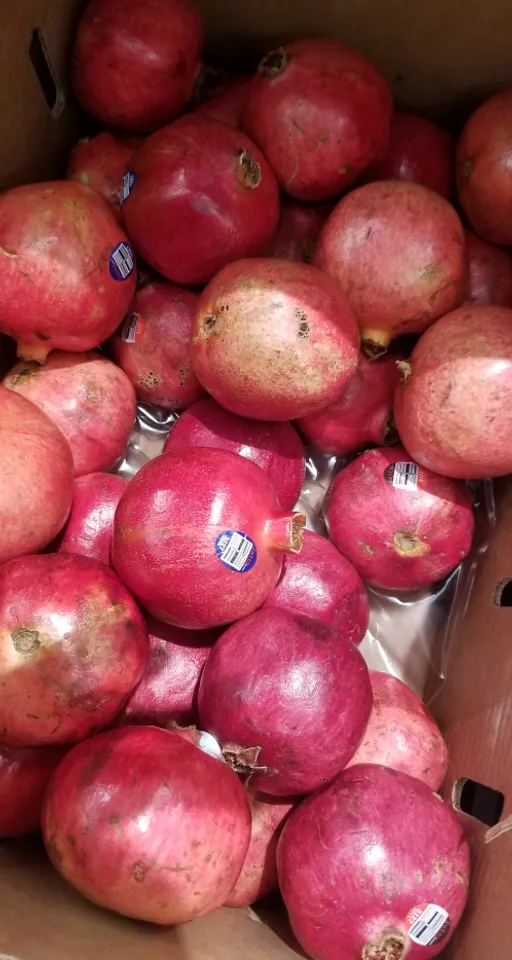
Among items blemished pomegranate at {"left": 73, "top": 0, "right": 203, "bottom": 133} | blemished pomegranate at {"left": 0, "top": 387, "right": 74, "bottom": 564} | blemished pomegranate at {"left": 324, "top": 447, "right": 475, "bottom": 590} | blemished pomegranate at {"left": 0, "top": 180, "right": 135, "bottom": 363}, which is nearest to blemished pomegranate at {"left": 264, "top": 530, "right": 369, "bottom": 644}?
blemished pomegranate at {"left": 324, "top": 447, "right": 475, "bottom": 590}

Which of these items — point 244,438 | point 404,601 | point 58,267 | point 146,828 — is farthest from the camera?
point 404,601

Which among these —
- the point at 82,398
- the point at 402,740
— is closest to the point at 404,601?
the point at 402,740

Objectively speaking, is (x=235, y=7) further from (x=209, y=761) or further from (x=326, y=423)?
(x=209, y=761)

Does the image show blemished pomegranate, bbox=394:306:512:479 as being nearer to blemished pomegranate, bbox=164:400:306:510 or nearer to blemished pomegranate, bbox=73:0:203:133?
blemished pomegranate, bbox=164:400:306:510

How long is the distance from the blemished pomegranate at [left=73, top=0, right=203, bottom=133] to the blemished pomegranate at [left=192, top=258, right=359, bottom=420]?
0.54m

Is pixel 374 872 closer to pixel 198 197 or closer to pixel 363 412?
pixel 363 412

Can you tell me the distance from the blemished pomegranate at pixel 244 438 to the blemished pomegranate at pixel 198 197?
0.29m

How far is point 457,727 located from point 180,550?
667mm

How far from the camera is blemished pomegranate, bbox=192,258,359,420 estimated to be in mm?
1160

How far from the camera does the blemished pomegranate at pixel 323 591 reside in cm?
129

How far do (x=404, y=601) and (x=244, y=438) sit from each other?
586mm

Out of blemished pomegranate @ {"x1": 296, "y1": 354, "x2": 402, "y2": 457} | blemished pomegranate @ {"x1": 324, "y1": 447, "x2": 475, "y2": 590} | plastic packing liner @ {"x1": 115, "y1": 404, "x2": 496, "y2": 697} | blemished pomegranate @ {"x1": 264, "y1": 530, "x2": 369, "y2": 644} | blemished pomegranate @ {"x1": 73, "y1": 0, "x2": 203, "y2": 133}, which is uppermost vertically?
blemished pomegranate @ {"x1": 73, "y1": 0, "x2": 203, "y2": 133}

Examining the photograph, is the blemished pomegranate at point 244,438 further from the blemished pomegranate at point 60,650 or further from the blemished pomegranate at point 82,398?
the blemished pomegranate at point 60,650

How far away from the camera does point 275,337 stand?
3.80ft
